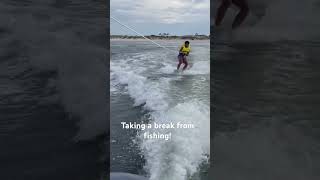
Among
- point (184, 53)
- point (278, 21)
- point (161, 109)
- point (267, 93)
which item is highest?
point (278, 21)

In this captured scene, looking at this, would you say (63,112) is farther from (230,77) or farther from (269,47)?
(269,47)

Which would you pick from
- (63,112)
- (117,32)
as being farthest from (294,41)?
(63,112)

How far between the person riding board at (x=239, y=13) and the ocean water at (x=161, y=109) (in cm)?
23

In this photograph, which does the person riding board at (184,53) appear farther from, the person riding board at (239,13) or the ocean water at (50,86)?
the ocean water at (50,86)

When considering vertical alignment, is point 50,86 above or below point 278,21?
below

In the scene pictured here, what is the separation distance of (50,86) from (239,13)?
5.06 ft

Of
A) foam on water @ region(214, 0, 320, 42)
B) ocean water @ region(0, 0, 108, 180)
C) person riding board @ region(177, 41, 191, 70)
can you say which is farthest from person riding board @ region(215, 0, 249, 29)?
ocean water @ region(0, 0, 108, 180)

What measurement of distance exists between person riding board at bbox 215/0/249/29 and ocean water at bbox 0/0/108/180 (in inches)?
34.5

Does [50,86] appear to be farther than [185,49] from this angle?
No

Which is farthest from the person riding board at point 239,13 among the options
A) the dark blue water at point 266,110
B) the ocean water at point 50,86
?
the ocean water at point 50,86

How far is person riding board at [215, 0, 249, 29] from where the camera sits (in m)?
4.33

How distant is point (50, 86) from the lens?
14.1 ft

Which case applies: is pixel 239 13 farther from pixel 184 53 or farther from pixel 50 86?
pixel 50 86

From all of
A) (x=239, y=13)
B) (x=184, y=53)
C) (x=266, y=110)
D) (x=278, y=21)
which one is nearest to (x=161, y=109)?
(x=184, y=53)
